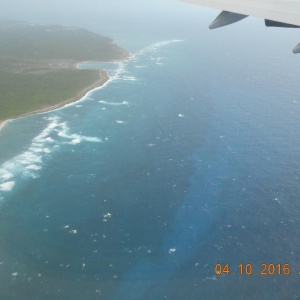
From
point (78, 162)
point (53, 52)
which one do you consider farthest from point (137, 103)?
point (53, 52)

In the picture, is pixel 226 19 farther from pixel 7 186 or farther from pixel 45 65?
pixel 45 65

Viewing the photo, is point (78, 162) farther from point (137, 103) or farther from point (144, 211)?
point (137, 103)

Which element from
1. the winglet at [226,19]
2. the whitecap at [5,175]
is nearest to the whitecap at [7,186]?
the whitecap at [5,175]

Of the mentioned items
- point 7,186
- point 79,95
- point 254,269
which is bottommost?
point 254,269
